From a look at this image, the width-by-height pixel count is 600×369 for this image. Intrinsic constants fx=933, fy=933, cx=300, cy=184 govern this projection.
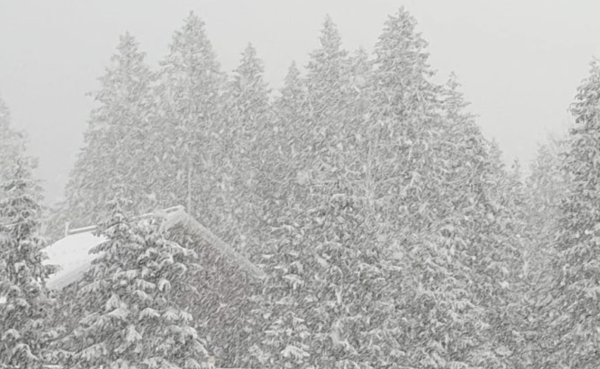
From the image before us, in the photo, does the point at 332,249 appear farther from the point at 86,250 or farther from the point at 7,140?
the point at 7,140

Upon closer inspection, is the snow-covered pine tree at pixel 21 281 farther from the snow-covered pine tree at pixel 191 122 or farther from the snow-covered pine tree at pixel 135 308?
the snow-covered pine tree at pixel 191 122

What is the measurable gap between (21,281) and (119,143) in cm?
2910

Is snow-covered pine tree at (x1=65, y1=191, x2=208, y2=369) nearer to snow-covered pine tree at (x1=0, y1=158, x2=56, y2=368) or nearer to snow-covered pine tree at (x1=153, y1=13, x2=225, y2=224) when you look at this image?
snow-covered pine tree at (x1=0, y1=158, x2=56, y2=368)

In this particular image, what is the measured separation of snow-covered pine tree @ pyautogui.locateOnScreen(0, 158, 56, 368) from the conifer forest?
0.04m

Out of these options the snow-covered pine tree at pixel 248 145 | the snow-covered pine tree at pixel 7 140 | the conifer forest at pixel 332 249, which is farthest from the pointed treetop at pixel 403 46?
the snow-covered pine tree at pixel 7 140

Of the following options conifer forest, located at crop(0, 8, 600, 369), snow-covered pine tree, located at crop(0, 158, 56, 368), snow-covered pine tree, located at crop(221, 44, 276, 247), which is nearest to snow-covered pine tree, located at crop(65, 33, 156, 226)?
conifer forest, located at crop(0, 8, 600, 369)

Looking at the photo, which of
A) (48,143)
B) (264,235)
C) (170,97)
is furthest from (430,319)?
(48,143)

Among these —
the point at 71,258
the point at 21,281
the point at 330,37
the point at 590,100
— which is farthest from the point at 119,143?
the point at 21,281

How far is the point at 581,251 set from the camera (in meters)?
30.1

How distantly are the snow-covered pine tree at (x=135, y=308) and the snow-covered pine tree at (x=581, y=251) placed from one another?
13773mm

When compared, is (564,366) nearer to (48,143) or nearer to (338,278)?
(338,278)

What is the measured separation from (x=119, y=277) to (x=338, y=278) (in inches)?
369

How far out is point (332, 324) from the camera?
29.2 m

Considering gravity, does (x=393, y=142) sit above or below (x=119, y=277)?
above
